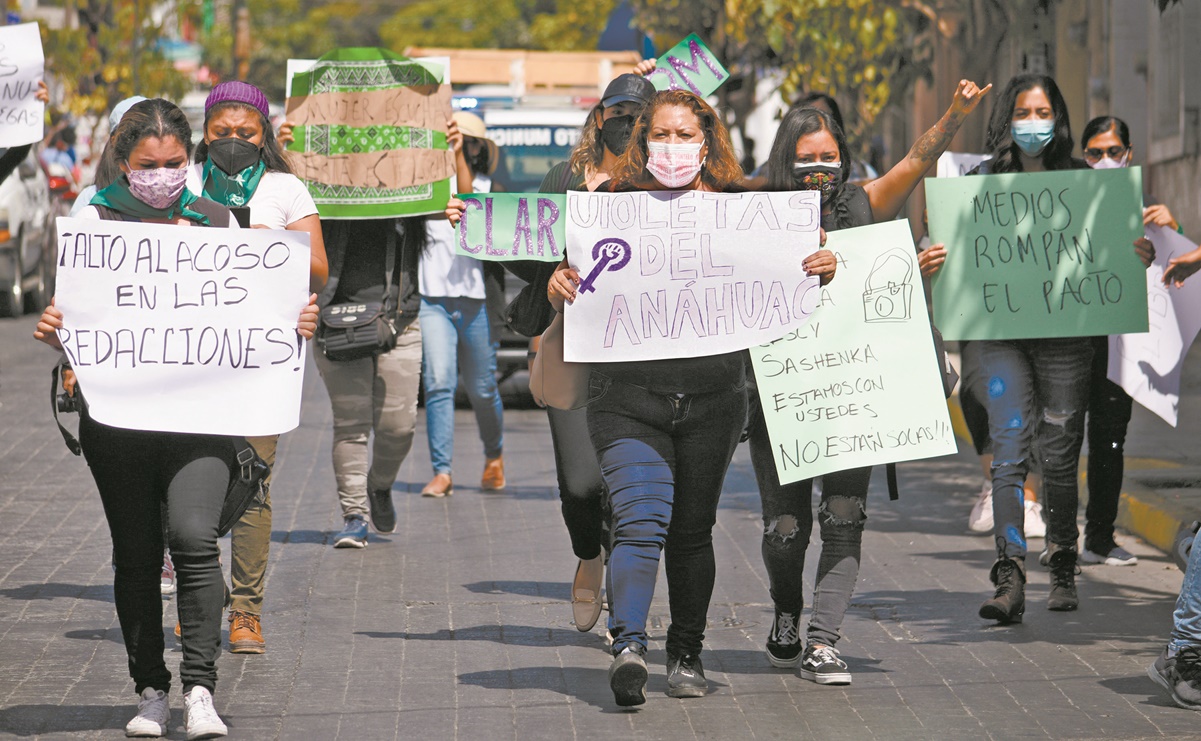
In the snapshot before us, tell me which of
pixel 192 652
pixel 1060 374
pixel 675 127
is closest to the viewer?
pixel 192 652

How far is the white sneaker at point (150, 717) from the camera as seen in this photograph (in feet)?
17.1

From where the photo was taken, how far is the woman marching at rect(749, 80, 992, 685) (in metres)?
6.00

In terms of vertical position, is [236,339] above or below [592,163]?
below

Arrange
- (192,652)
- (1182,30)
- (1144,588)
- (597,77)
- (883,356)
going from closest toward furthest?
(192,652) → (883,356) → (1144,588) → (1182,30) → (597,77)

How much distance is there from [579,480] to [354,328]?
73.3 inches

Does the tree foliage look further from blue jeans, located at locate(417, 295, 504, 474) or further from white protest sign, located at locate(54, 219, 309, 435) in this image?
white protest sign, located at locate(54, 219, 309, 435)

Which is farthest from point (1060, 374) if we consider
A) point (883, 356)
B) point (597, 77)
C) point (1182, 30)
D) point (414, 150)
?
point (597, 77)

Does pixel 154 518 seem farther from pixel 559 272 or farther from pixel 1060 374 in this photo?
pixel 1060 374

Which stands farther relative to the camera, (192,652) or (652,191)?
(652,191)

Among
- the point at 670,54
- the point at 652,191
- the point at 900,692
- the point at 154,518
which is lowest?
the point at 900,692

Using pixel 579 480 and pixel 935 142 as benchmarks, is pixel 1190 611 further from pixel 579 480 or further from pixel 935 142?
pixel 579 480

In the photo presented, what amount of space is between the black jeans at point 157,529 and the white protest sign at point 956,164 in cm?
341

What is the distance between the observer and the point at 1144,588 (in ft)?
25.1

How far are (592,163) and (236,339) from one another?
153 centimetres
